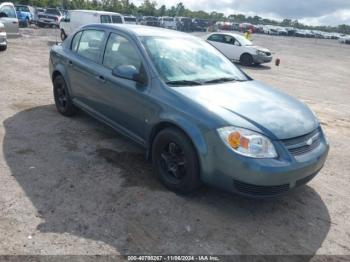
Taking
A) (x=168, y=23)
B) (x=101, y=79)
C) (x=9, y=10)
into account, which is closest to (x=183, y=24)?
(x=168, y=23)

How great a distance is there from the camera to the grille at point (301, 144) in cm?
345

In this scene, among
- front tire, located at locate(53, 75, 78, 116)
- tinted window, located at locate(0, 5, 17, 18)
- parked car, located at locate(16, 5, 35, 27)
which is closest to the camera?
front tire, located at locate(53, 75, 78, 116)

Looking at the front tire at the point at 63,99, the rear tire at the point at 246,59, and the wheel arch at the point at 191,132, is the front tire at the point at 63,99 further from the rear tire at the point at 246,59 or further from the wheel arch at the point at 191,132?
the rear tire at the point at 246,59

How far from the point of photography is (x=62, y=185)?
3.93 m

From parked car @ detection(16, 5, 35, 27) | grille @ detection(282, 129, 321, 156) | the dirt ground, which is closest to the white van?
parked car @ detection(16, 5, 35, 27)

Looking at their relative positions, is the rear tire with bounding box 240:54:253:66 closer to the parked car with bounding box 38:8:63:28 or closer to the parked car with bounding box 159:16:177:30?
the parked car with bounding box 38:8:63:28

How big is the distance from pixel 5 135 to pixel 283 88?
9252 millimetres

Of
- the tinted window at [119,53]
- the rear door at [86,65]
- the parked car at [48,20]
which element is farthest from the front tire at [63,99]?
the parked car at [48,20]

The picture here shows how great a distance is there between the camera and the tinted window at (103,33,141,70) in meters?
4.40

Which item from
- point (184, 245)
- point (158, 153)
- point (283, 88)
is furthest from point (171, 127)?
point (283, 88)

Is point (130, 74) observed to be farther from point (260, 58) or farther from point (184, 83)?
point (260, 58)

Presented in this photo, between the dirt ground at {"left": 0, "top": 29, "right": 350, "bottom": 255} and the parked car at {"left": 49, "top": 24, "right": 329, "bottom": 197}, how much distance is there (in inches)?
13.8

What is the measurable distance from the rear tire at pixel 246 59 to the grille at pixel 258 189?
1515cm

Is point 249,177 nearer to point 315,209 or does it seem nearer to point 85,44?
point 315,209
